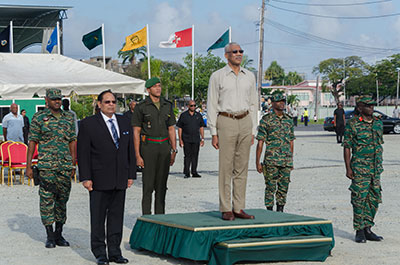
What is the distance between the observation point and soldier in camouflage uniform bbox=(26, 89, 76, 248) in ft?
28.1

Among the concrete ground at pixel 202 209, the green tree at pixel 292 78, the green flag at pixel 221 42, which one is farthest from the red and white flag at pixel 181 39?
the green tree at pixel 292 78

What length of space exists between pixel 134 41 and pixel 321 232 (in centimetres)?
2184

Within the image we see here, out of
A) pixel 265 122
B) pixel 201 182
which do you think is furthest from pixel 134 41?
pixel 265 122

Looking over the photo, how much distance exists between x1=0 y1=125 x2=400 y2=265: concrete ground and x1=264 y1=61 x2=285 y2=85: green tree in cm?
14883

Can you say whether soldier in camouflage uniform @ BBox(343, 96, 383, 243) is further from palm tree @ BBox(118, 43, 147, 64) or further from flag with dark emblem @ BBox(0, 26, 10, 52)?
palm tree @ BBox(118, 43, 147, 64)

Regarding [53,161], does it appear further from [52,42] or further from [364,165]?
[52,42]

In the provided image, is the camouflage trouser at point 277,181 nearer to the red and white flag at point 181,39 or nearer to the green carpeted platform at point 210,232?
the green carpeted platform at point 210,232

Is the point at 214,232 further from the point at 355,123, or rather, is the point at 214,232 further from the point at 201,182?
the point at 201,182

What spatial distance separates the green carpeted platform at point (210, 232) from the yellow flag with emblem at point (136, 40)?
66.6ft

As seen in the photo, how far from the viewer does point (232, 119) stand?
25.3 ft

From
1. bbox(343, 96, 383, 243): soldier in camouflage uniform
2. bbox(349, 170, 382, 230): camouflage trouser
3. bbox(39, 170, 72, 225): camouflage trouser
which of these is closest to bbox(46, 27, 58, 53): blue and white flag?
bbox(39, 170, 72, 225): camouflage trouser

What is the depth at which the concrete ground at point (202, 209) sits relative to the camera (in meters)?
8.03

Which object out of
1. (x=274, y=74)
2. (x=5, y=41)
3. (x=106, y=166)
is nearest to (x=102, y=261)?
(x=106, y=166)

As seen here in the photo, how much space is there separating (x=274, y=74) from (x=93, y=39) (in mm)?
140495
